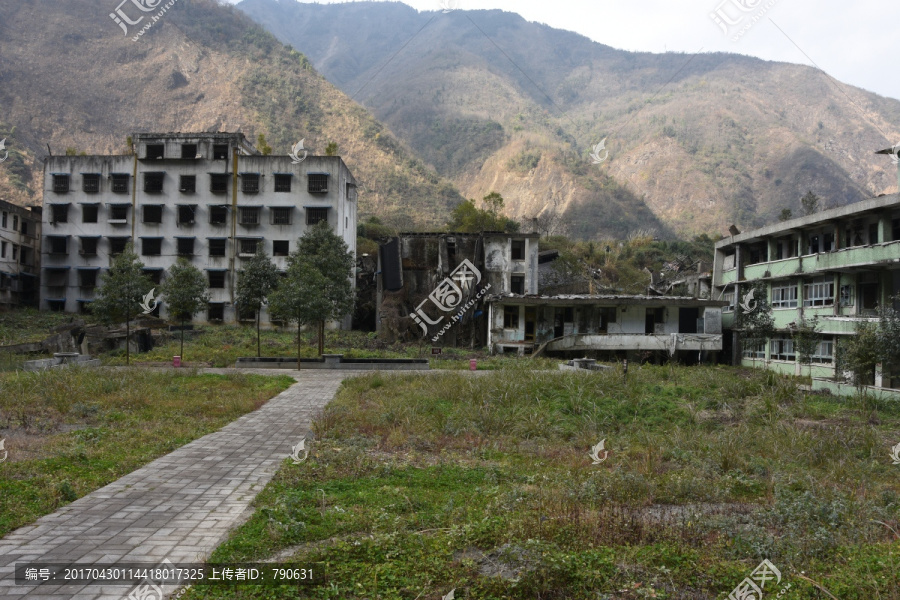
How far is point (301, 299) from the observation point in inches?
986

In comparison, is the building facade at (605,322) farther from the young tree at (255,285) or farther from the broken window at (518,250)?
the young tree at (255,285)

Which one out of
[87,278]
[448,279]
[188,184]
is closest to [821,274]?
[448,279]

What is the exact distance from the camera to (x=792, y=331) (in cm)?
3195

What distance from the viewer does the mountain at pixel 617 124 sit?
92375mm

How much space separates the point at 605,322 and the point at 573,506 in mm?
30517

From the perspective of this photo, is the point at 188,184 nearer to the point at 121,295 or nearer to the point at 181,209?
the point at 181,209

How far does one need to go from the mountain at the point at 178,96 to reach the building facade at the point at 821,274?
41.5 meters

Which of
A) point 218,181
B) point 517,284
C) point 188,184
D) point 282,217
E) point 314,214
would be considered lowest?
point 517,284

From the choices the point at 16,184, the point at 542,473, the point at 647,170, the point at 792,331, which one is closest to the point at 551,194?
the point at 647,170

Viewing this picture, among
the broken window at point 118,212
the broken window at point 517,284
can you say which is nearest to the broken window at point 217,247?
the broken window at point 118,212

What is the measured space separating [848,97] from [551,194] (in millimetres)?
89158

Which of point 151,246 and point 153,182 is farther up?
point 153,182

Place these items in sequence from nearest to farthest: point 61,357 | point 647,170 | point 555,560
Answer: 1. point 555,560
2. point 61,357
3. point 647,170

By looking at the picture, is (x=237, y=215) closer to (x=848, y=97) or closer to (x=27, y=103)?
(x=27, y=103)
